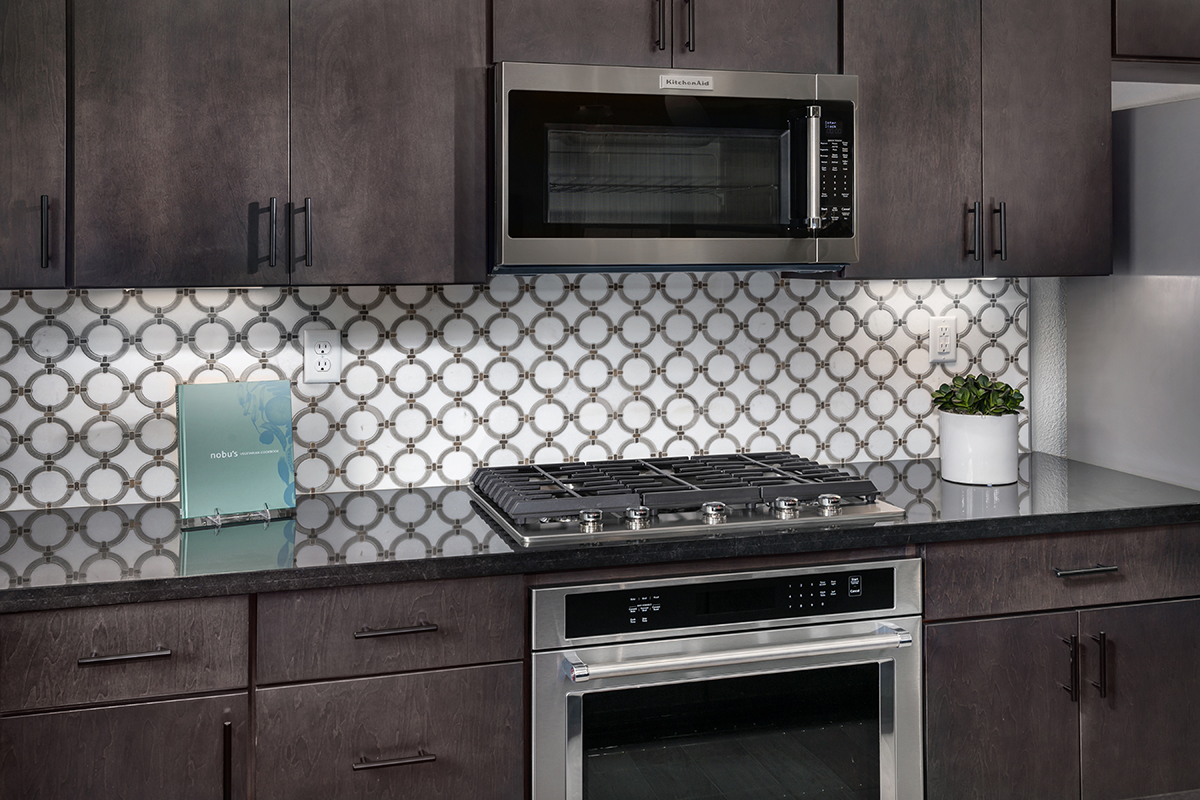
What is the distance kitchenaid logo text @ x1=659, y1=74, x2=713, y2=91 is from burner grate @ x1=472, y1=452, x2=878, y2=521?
2.68 feet

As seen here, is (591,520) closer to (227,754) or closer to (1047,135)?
(227,754)

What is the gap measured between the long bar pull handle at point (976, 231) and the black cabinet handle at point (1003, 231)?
45 mm

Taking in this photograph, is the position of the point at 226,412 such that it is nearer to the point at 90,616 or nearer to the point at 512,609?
Result: the point at 90,616

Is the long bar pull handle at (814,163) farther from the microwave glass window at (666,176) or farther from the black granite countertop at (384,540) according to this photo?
the black granite countertop at (384,540)

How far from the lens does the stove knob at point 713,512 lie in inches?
74.5

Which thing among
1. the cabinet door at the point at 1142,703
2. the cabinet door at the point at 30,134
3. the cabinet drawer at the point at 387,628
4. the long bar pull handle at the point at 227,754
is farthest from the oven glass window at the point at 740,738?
the cabinet door at the point at 30,134

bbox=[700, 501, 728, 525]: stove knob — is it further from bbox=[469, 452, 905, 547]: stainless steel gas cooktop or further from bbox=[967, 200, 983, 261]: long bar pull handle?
bbox=[967, 200, 983, 261]: long bar pull handle

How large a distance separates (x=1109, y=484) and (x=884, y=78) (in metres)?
1.07

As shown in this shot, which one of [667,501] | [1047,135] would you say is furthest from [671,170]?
[1047,135]

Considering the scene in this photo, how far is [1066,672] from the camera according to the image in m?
2.03

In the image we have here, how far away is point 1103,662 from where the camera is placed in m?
2.03

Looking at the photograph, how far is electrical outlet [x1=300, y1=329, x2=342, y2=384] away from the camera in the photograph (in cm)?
222

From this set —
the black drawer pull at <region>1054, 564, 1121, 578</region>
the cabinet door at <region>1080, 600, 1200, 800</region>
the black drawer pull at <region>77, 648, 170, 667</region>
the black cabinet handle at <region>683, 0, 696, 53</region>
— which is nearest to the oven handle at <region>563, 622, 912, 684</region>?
the black drawer pull at <region>1054, 564, 1121, 578</region>

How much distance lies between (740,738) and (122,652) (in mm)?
1096
